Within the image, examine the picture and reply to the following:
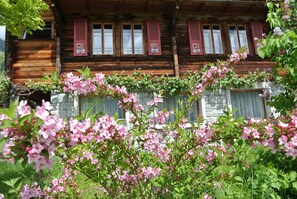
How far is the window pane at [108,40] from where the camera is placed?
38.5ft

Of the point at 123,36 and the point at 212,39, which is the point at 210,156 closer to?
the point at 123,36

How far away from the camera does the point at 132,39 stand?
39.3 ft

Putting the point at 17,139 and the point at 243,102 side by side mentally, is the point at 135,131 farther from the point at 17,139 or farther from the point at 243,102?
the point at 243,102

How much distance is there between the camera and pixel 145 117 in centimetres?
301

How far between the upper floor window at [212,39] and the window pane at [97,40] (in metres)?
4.63

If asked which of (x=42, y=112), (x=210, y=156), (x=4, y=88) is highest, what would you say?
(x=4, y=88)

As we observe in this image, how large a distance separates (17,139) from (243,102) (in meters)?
11.5

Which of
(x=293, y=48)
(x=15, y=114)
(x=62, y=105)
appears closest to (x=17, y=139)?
(x=15, y=114)

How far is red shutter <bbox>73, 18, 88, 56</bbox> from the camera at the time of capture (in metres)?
11.4

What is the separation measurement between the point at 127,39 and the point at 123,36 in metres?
0.22

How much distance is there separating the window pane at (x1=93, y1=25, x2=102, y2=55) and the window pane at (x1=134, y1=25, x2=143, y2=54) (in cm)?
151

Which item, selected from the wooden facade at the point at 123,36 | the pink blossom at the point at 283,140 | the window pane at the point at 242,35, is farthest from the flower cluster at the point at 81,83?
the window pane at the point at 242,35

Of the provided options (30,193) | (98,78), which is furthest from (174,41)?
(30,193)

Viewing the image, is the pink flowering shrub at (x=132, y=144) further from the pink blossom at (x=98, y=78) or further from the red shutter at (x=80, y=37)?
the red shutter at (x=80, y=37)
